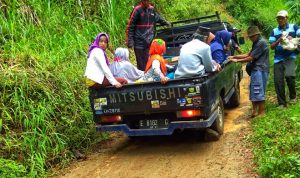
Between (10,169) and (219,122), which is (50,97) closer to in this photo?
(10,169)

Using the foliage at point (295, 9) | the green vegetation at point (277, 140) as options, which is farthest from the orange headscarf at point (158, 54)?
the foliage at point (295, 9)

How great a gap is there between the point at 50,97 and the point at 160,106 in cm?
187

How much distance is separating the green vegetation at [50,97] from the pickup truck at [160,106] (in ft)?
2.41

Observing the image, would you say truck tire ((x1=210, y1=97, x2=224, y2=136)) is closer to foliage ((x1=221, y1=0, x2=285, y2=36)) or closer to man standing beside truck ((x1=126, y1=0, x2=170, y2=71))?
man standing beside truck ((x1=126, y1=0, x2=170, y2=71))

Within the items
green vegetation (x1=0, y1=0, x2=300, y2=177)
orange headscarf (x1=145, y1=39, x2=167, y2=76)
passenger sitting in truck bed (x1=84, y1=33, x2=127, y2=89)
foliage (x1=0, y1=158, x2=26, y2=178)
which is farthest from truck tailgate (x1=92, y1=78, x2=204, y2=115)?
foliage (x1=0, y1=158, x2=26, y2=178)

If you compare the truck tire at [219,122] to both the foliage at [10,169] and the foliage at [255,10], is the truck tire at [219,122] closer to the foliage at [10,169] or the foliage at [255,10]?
the foliage at [10,169]

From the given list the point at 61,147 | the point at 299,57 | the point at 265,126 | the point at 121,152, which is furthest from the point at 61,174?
the point at 299,57

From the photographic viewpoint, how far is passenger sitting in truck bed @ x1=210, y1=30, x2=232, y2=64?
6777 millimetres

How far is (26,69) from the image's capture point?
633 cm

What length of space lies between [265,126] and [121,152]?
7.39ft

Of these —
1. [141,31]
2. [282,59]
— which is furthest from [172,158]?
[141,31]

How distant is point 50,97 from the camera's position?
6.09 metres

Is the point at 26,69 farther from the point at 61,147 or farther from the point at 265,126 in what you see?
the point at 265,126

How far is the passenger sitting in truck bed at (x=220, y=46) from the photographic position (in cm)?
678
